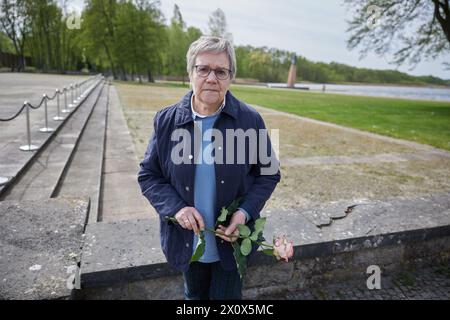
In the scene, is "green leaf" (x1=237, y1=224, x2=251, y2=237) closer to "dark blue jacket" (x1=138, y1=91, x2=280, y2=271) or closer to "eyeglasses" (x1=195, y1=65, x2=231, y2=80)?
"dark blue jacket" (x1=138, y1=91, x2=280, y2=271)

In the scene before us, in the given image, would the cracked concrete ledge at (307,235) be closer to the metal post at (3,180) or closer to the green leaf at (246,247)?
the green leaf at (246,247)

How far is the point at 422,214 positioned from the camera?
2.95 meters

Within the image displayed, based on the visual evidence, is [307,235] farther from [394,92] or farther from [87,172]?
[394,92]

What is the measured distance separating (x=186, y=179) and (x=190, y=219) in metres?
0.21

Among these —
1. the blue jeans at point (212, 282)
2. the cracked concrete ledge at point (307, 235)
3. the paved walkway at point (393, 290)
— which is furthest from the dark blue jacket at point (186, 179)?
the paved walkway at point (393, 290)

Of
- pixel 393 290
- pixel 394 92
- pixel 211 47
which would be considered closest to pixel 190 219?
pixel 211 47

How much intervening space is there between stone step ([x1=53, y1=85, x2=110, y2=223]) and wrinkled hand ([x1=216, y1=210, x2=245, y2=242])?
83.5 inches

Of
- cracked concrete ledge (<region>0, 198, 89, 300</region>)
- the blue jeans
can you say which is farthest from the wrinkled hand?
cracked concrete ledge (<region>0, 198, 89, 300</region>)

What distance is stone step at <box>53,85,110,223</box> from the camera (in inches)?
158

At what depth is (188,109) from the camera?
176 cm

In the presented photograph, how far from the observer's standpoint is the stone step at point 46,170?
3791mm

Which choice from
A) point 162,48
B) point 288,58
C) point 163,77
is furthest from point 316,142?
point 288,58
